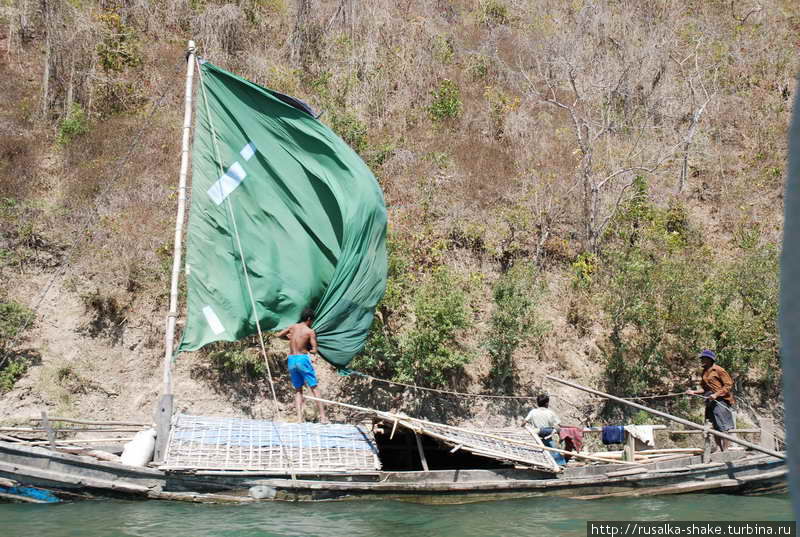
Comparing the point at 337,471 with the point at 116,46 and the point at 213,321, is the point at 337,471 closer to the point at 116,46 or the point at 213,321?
the point at 213,321

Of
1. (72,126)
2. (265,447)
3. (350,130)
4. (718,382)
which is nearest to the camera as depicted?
(265,447)

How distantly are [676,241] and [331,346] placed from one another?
10554 millimetres

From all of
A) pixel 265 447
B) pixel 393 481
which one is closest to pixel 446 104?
pixel 393 481

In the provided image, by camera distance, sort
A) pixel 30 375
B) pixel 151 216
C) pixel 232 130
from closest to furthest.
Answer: pixel 232 130, pixel 30 375, pixel 151 216

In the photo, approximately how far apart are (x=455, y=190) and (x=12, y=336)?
33.6 ft

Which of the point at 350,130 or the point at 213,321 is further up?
the point at 350,130

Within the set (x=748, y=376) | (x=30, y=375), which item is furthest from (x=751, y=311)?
(x=30, y=375)

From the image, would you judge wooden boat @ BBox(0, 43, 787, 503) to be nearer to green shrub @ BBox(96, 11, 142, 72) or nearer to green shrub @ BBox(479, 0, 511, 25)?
green shrub @ BBox(96, 11, 142, 72)

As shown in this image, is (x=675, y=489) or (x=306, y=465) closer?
(x=306, y=465)

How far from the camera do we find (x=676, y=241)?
57.7ft

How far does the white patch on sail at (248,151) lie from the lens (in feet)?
32.9

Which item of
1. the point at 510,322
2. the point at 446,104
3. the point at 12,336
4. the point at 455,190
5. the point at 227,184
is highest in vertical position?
the point at 446,104

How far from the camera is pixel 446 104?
20250 mm

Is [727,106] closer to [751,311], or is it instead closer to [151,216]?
[751,311]
